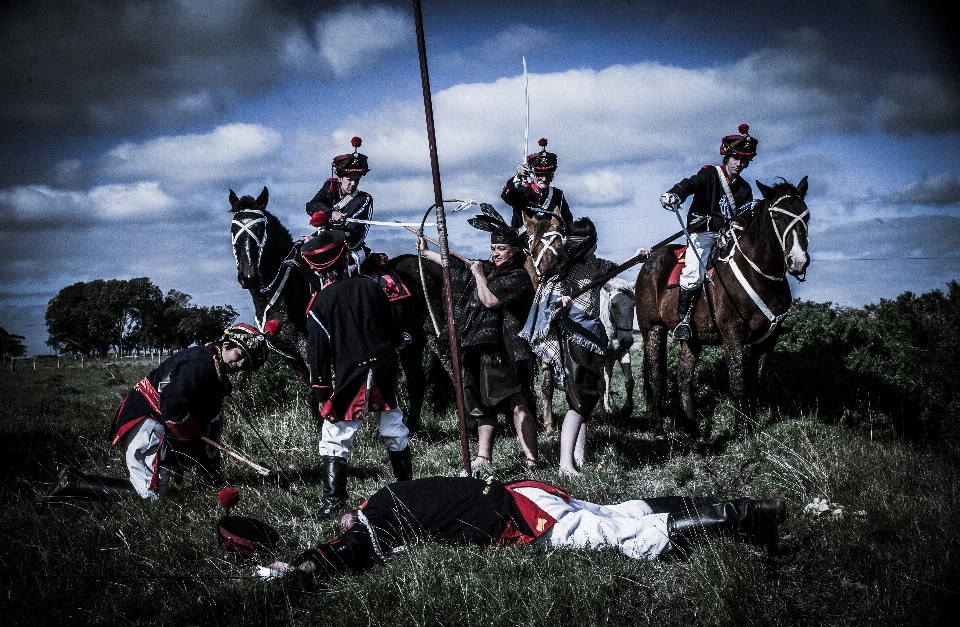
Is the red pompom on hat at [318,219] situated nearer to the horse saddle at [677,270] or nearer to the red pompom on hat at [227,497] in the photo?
the red pompom on hat at [227,497]

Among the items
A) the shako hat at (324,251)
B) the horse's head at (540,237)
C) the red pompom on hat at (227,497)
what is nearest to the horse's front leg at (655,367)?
the horse's head at (540,237)

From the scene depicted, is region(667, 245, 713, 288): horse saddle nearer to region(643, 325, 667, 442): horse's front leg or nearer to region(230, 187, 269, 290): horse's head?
region(643, 325, 667, 442): horse's front leg

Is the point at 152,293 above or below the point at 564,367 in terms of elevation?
above

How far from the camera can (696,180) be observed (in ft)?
28.4

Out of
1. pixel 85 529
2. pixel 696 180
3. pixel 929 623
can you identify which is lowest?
pixel 929 623

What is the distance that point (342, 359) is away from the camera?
554 cm

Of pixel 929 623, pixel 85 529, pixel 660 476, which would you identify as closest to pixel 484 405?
pixel 660 476

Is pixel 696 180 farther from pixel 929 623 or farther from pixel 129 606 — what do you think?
pixel 129 606

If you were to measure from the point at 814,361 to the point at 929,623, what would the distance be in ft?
21.8

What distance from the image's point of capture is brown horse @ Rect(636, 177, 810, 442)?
7727mm

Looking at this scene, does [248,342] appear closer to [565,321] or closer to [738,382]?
[565,321]

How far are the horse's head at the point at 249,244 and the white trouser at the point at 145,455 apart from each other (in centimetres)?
247

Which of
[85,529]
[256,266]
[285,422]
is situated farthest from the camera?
[285,422]

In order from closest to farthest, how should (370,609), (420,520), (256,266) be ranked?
(370,609), (420,520), (256,266)
